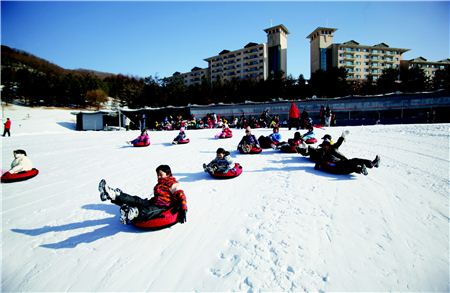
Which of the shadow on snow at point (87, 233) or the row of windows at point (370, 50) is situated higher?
the row of windows at point (370, 50)

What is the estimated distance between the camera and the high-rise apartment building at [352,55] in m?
60.4

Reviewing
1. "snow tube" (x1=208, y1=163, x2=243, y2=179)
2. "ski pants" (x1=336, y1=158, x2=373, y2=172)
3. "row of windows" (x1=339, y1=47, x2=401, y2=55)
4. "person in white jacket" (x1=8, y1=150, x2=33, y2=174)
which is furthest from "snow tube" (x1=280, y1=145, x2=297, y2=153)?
"row of windows" (x1=339, y1=47, x2=401, y2=55)

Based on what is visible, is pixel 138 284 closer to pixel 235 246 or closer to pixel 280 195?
pixel 235 246

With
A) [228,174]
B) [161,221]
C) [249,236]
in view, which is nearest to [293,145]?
[228,174]

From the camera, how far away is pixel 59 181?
6.79 metres

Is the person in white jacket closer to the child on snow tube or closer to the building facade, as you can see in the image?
the child on snow tube

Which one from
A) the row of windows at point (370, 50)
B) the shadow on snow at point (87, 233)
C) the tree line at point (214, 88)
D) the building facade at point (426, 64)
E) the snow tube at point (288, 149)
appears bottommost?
the shadow on snow at point (87, 233)

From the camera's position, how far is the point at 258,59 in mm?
65188

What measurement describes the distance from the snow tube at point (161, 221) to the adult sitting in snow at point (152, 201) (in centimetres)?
5

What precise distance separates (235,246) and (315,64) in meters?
70.6

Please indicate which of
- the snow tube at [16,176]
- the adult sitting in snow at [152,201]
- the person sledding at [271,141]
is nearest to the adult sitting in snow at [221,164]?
the adult sitting in snow at [152,201]

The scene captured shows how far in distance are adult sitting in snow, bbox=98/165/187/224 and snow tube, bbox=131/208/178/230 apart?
0.05 metres

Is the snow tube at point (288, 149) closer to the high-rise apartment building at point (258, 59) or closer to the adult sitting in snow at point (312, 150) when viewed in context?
the adult sitting in snow at point (312, 150)

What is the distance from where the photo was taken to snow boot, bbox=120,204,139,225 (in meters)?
3.35
